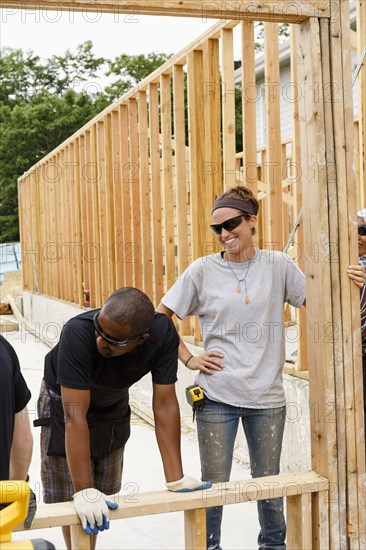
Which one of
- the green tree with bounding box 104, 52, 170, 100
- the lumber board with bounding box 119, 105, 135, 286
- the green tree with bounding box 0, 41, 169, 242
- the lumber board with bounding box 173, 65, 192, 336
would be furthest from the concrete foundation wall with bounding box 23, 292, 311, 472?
the green tree with bounding box 104, 52, 170, 100

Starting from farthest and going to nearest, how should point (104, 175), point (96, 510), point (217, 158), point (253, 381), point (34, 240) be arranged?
point (34, 240) → point (104, 175) → point (217, 158) → point (253, 381) → point (96, 510)

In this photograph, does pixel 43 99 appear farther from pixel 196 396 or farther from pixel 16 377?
pixel 16 377

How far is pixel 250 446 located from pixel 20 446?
1123 millimetres

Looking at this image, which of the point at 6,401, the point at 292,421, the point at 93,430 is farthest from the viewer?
the point at 292,421

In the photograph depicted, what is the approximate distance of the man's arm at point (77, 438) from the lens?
248 cm

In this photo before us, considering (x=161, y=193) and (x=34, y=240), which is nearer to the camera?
(x=161, y=193)

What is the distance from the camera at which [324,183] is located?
103 inches

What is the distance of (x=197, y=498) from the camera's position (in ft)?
8.00

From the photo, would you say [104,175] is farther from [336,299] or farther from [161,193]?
[336,299]

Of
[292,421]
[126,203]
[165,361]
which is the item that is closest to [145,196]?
[126,203]

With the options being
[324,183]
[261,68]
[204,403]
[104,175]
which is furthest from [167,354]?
[261,68]

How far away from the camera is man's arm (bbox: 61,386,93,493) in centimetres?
248

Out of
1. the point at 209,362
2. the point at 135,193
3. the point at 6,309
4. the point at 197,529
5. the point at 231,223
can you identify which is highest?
the point at 135,193

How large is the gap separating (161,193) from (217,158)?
4.67ft
